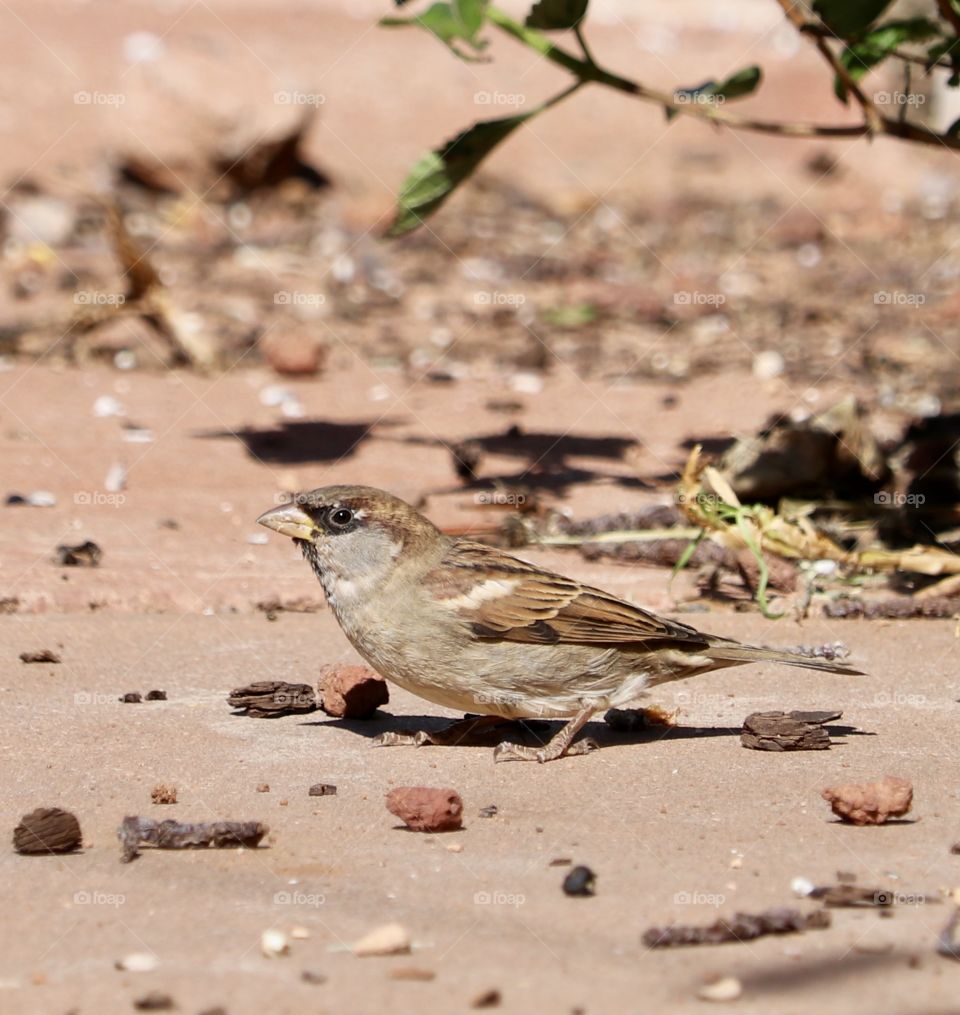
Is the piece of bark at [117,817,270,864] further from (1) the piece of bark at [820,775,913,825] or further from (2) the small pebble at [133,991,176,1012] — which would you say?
(1) the piece of bark at [820,775,913,825]

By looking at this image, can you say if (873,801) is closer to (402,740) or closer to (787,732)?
(787,732)

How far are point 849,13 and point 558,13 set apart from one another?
3.94 feet

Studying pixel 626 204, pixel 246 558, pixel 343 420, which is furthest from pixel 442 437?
pixel 626 204

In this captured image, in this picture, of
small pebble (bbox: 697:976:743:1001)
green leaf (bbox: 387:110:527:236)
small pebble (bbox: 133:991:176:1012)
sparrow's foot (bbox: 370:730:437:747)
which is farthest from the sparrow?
green leaf (bbox: 387:110:527:236)

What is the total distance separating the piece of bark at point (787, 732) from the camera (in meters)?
5.04

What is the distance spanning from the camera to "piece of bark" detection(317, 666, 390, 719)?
18.2 ft

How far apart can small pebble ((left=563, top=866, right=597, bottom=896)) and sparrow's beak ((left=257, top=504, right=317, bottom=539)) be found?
1.84m

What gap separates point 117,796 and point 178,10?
21.1 m

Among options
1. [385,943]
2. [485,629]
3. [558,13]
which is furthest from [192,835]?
[558,13]

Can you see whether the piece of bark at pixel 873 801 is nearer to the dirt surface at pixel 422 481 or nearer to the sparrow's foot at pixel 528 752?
the dirt surface at pixel 422 481

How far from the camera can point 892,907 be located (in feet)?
12.4

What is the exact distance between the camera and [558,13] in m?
7.07

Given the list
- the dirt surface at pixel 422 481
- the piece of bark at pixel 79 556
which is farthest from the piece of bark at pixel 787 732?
the piece of bark at pixel 79 556

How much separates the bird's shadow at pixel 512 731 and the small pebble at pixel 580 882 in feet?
4.68
